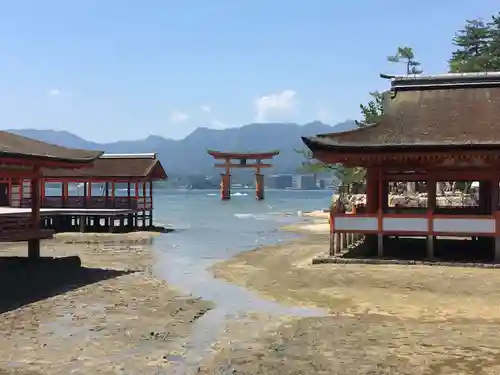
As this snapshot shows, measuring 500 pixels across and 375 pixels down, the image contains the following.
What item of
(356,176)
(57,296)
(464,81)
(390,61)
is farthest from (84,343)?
(390,61)

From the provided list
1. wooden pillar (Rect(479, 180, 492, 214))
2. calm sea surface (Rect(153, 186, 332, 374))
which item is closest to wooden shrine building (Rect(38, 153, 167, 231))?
calm sea surface (Rect(153, 186, 332, 374))

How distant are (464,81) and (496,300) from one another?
11744mm

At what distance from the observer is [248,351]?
428 inches

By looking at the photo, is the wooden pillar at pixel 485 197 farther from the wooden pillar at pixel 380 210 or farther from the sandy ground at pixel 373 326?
the sandy ground at pixel 373 326

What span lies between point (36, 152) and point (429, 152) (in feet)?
42.5

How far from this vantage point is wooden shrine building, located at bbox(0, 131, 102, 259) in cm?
1892

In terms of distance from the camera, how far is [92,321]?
13.2m

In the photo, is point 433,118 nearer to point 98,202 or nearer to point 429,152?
point 429,152

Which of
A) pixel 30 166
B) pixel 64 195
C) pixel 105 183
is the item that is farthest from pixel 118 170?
pixel 30 166

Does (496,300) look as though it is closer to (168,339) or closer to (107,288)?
(168,339)

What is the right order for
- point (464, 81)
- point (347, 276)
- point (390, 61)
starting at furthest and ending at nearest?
1. point (390, 61)
2. point (464, 81)
3. point (347, 276)

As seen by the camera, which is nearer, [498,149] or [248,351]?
[248,351]

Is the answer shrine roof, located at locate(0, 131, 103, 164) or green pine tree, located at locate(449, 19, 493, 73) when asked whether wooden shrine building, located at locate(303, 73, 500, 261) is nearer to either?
shrine roof, located at locate(0, 131, 103, 164)

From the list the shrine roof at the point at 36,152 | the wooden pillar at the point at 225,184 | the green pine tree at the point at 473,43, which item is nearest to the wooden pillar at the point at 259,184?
the wooden pillar at the point at 225,184
